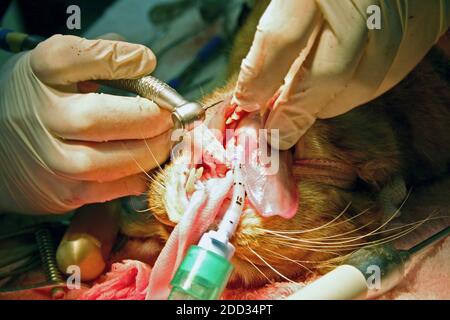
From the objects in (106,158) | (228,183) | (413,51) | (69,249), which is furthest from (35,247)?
(413,51)

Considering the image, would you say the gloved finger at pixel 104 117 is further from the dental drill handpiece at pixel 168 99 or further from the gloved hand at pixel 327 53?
the gloved hand at pixel 327 53

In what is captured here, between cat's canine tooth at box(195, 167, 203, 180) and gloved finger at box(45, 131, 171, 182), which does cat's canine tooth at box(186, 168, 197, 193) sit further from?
gloved finger at box(45, 131, 171, 182)

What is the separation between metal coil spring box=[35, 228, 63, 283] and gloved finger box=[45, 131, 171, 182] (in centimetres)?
17

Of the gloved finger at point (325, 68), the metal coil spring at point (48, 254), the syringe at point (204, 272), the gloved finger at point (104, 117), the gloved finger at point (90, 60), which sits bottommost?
the metal coil spring at point (48, 254)

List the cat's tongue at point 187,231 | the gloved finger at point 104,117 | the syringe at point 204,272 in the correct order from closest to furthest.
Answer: the syringe at point 204,272, the cat's tongue at point 187,231, the gloved finger at point 104,117

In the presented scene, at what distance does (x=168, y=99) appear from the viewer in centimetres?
97

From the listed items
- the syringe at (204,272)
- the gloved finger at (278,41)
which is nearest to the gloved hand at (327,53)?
the gloved finger at (278,41)

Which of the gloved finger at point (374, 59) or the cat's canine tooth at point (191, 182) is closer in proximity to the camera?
the gloved finger at point (374, 59)

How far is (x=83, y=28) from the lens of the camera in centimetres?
129

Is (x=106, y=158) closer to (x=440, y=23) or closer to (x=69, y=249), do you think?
(x=69, y=249)

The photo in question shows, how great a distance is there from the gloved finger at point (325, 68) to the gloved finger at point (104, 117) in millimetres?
221

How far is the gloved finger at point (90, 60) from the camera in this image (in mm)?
989

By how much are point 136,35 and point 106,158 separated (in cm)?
44

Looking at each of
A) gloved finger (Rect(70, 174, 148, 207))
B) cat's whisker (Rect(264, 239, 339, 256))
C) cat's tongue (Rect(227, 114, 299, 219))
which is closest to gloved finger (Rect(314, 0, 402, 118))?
cat's tongue (Rect(227, 114, 299, 219))
